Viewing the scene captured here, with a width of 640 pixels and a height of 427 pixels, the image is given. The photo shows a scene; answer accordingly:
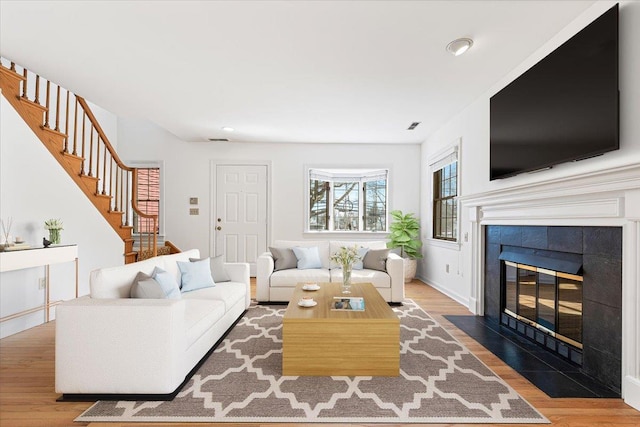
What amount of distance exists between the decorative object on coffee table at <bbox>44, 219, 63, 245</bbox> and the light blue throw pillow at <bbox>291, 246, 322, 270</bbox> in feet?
8.77

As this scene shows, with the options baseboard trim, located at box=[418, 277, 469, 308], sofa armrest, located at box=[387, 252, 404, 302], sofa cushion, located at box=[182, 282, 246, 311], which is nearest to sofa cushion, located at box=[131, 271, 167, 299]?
sofa cushion, located at box=[182, 282, 246, 311]

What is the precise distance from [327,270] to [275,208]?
7.19 feet

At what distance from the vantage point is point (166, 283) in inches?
110

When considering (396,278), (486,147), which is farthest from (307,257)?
(486,147)

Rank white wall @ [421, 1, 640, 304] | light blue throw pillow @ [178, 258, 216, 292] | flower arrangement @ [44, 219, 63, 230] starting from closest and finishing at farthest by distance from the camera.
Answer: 1. white wall @ [421, 1, 640, 304]
2. light blue throw pillow @ [178, 258, 216, 292]
3. flower arrangement @ [44, 219, 63, 230]

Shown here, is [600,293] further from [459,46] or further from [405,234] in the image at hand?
[405,234]

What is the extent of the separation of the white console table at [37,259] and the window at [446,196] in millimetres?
4699

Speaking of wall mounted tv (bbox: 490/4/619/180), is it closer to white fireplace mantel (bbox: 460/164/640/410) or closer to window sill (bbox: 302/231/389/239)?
white fireplace mantel (bbox: 460/164/640/410)

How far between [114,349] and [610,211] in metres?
3.17

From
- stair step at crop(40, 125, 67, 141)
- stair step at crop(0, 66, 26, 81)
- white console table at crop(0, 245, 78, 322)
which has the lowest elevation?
white console table at crop(0, 245, 78, 322)

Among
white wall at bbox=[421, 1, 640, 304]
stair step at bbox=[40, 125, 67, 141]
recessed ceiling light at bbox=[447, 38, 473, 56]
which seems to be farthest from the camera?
stair step at bbox=[40, 125, 67, 141]

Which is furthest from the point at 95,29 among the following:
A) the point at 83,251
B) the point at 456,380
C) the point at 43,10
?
the point at 456,380

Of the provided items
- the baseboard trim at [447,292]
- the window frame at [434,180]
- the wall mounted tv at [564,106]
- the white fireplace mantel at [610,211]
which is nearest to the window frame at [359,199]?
the window frame at [434,180]

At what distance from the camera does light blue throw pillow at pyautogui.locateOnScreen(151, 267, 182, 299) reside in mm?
2750
